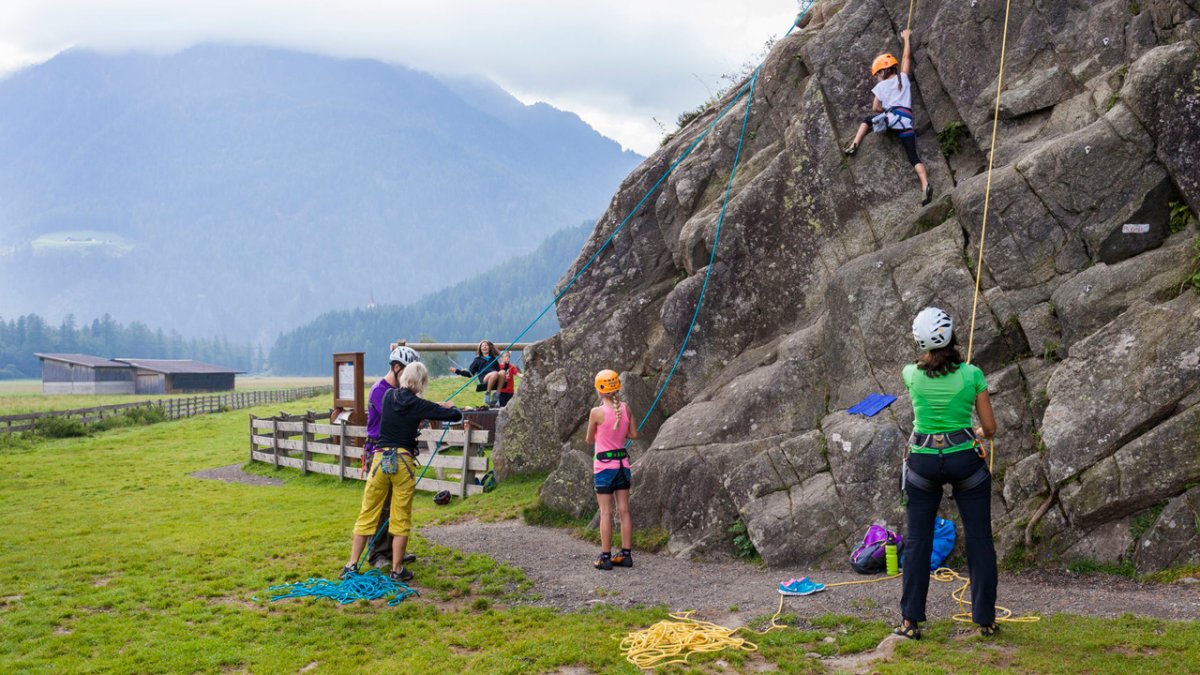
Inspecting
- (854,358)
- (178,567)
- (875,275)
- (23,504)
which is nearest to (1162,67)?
(875,275)

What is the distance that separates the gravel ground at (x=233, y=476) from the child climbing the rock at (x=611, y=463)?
15.2 m

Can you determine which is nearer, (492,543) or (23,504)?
(492,543)

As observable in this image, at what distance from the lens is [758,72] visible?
58.2 feet

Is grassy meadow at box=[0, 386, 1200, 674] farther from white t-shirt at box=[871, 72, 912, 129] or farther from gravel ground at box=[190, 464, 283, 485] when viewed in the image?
white t-shirt at box=[871, 72, 912, 129]

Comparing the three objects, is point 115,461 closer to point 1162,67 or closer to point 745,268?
point 745,268

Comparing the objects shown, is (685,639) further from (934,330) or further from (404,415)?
(404,415)

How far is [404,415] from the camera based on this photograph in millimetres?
11141

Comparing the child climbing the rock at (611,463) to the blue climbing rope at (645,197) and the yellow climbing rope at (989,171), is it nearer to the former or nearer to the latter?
the yellow climbing rope at (989,171)

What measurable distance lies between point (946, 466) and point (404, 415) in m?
6.54

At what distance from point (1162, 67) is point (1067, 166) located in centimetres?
161

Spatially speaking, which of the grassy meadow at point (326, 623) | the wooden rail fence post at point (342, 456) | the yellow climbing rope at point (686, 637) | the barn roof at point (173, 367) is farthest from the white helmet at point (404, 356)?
the barn roof at point (173, 367)

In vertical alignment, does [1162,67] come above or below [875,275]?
above

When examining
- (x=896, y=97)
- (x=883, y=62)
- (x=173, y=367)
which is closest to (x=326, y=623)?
(x=896, y=97)

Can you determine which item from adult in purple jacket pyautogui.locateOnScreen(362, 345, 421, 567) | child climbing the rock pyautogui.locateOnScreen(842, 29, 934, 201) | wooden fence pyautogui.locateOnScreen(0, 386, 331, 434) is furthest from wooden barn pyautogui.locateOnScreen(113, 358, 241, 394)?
child climbing the rock pyautogui.locateOnScreen(842, 29, 934, 201)
